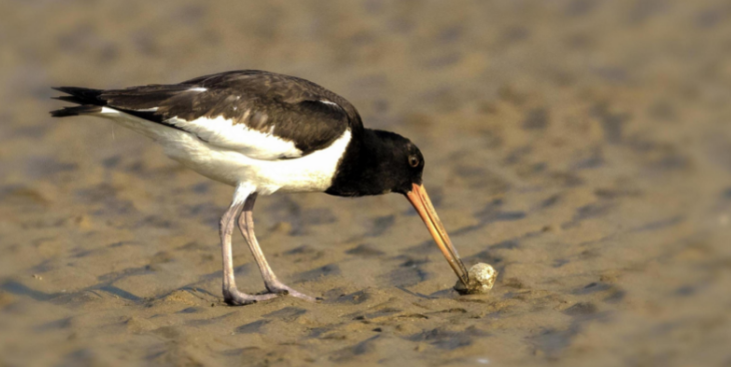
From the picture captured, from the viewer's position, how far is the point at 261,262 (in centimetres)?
795

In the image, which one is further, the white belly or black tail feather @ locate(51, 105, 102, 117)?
the white belly

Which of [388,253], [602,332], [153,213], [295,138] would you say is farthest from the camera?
[153,213]

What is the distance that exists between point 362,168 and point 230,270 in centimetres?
146

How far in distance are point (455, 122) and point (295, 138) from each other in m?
4.84

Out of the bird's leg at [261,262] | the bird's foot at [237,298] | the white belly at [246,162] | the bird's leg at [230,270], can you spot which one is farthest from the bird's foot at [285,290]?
the white belly at [246,162]

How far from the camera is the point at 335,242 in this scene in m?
9.45

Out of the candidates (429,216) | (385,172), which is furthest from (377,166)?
(429,216)

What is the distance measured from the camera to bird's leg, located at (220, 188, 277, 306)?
752 cm

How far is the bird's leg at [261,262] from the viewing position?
7793mm

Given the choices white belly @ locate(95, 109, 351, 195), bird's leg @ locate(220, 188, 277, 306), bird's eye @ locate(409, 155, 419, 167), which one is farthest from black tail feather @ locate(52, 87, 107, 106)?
bird's eye @ locate(409, 155, 419, 167)

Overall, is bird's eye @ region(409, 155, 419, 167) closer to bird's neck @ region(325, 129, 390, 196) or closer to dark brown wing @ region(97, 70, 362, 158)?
bird's neck @ region(325, 129, 390, 196)

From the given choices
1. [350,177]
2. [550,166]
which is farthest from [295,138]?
[550,166]

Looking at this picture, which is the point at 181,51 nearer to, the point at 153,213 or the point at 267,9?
the point at 267,9

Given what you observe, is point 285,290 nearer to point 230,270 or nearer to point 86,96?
point 230,270
